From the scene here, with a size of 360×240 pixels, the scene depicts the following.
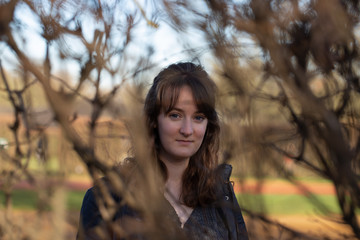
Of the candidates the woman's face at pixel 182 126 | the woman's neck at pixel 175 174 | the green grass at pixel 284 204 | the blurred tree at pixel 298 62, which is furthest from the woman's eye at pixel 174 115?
the green grass at pixel 284 204

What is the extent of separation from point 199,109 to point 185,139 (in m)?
0.20

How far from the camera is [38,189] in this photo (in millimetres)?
1353

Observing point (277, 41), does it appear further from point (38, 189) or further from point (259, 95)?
point (38, 189)

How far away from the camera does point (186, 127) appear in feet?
6.39

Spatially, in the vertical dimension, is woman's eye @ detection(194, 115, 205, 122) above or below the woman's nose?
above

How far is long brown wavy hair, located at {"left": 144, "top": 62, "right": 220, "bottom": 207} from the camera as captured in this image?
1871 mm

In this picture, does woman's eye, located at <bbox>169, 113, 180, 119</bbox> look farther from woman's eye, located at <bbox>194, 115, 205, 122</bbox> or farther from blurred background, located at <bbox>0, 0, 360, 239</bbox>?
blurred background, located at <bbox>0, 0, 360, 239</bbox>

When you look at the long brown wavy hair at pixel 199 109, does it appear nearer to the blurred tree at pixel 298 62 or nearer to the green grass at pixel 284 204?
the blurred tree at pixel 298 62

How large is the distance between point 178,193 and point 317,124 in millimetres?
1396

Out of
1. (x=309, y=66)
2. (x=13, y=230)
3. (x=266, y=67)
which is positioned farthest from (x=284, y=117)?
(x=13, y=230)

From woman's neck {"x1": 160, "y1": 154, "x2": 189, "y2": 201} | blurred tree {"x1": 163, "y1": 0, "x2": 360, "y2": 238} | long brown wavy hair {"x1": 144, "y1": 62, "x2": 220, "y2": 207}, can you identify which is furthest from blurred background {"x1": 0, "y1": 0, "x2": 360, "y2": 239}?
woman's neck {"x1": 160, "y1": 154, "x2": 189, "y2": 201}

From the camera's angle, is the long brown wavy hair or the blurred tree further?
the long brown wavy hair

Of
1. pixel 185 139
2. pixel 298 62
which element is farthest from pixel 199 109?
pixel 298 62

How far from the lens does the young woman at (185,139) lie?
1.88m
